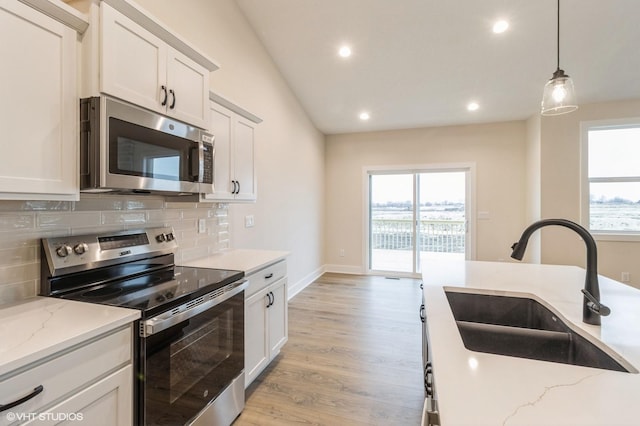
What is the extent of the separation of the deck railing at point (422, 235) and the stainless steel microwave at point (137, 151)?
4153mm

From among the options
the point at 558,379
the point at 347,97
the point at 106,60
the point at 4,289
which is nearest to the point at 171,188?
the point at 106,60

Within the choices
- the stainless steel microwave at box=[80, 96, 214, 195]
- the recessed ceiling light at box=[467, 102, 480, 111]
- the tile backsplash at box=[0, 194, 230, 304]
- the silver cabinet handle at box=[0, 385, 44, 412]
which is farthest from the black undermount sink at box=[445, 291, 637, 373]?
the recessed ceiling light at box=[467, 102, 480, 111]

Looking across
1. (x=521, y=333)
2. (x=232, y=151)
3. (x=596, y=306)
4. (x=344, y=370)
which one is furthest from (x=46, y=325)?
(x=344, y=370)

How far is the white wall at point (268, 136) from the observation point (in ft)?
8.82

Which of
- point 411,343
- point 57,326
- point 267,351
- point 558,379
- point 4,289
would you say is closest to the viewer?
point 558,379

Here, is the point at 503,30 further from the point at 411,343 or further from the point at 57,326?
the point at 57,326

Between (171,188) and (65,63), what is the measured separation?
712 mm

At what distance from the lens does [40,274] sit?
4.56 feet

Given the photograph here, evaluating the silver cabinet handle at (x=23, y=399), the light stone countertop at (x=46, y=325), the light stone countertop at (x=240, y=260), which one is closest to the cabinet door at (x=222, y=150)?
the light stone countertop at (x=240, y=260)

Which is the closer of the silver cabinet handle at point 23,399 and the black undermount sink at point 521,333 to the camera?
the silver cabinet handle at point 23,399

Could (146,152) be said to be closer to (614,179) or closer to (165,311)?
(165,311)

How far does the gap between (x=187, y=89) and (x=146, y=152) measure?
54 centimetres

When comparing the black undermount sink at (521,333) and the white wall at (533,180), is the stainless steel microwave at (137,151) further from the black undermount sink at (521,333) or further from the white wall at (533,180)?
the white wall at (533,180)

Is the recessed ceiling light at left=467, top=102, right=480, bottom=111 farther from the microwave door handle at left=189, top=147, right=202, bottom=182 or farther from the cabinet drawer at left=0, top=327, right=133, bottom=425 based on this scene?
the cabinet drawer at left=0, top=327, right=133, bottom=425
